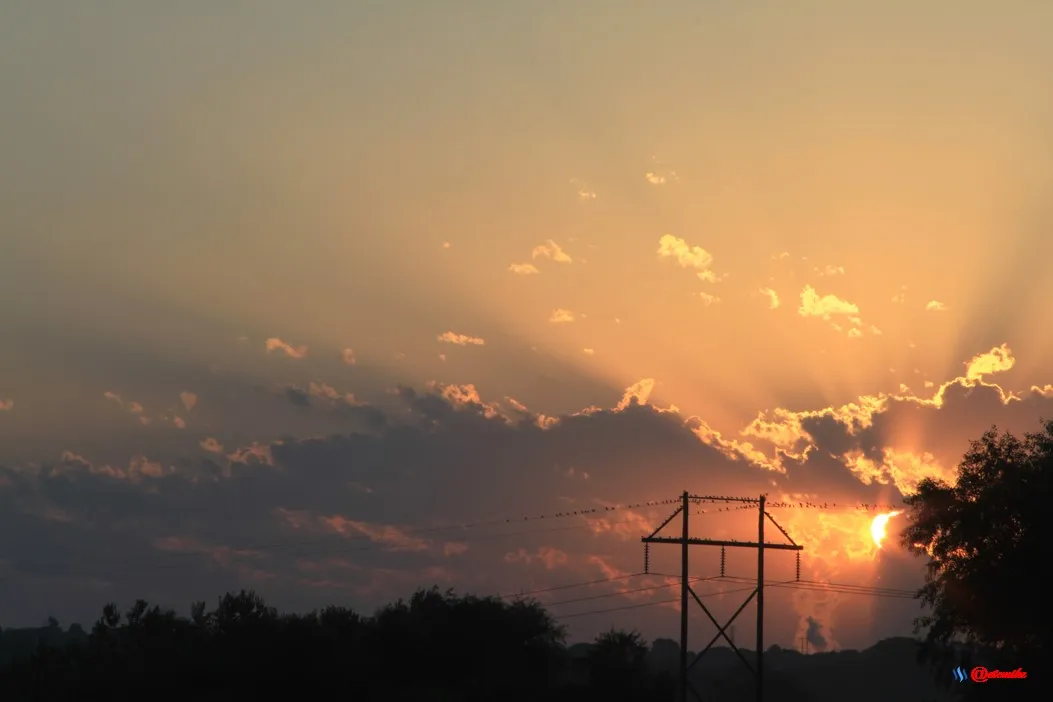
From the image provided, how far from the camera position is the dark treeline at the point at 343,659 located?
88750 mm

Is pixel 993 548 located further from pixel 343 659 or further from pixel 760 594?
pixel 343 659

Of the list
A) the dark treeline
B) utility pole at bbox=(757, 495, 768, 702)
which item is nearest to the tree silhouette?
utility pole at bbox=(757, 495, 768, 702)

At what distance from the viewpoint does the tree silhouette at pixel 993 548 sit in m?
66.2

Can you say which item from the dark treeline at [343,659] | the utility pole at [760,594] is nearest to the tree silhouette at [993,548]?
the utility pole at [760,594]

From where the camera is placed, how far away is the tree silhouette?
66.2 metres

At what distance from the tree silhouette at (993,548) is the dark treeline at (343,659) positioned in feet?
121

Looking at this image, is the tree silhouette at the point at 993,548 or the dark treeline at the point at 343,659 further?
the dark treeline at the point at 343,659

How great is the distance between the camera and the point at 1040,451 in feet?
230

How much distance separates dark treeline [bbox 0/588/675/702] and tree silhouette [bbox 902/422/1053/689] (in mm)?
36965

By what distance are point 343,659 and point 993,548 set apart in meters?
46.7

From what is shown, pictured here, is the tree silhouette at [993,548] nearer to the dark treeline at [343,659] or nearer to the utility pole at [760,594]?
the utility pole at [760,594]

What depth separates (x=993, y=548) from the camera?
A: 6825 centimetres

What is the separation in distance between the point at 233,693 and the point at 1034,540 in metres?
52.7

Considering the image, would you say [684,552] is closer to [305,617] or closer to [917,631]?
[917,631]
